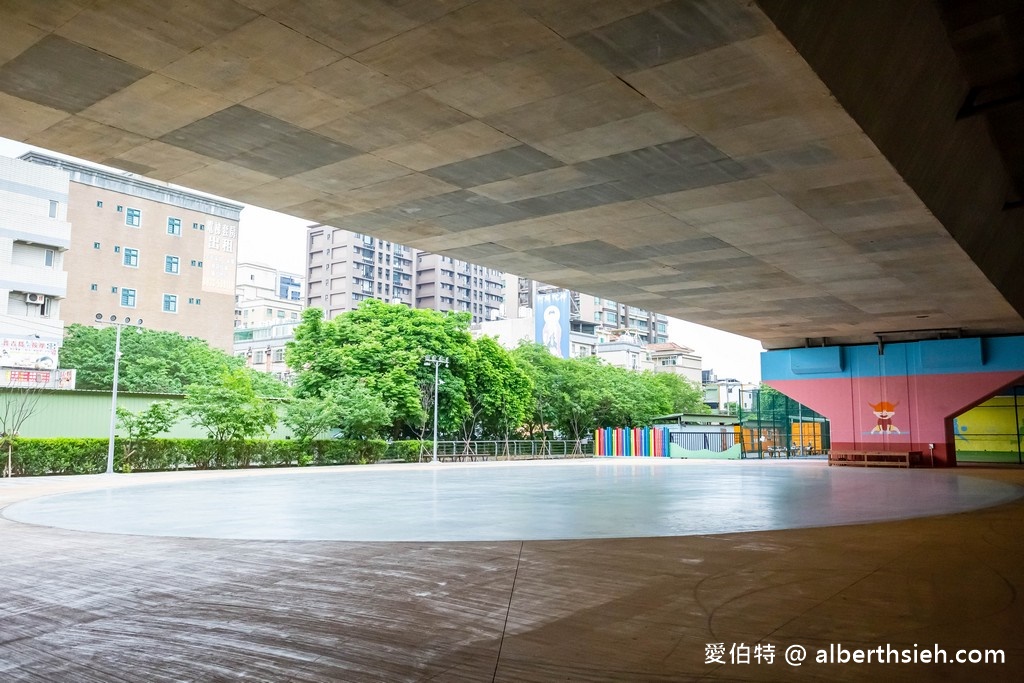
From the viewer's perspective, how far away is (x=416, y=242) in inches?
699

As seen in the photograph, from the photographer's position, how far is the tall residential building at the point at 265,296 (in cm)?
13500

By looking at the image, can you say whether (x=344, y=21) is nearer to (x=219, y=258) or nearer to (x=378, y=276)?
(x=219, y=258)

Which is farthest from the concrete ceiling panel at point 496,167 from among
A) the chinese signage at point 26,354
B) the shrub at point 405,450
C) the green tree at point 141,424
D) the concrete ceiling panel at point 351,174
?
the chinese signage at point 26,354

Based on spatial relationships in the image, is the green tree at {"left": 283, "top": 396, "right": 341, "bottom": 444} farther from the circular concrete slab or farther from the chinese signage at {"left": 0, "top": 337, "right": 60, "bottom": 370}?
the chinese signage at {"left": 0, "top": 337, "right": 60, "bottom": 370}

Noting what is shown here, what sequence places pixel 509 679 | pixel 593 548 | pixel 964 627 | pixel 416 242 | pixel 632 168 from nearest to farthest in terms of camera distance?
1. pixel 509 679
2. pixel 964 627
3. pixel 593 548
4. pixel 632 168
5. pixel 416 242

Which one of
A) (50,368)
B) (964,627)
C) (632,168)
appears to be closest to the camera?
(964,627)

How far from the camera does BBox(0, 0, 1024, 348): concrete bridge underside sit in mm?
8328

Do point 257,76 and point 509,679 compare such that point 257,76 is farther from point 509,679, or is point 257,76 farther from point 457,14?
point 509,679

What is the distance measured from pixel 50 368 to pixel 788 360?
43664 mm

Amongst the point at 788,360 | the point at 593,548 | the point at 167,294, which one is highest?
the point at 167,294

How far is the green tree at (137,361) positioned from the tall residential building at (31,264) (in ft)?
25.8

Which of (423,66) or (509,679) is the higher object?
(423,66)

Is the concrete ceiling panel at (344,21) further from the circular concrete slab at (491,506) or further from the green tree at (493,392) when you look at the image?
the green tree at (493,392)

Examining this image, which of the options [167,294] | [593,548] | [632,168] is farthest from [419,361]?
[167,294]
